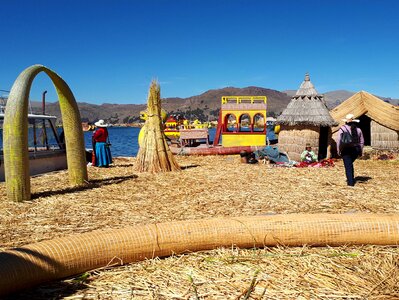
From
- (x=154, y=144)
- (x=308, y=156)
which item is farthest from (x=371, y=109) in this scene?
(x=154, y=144)

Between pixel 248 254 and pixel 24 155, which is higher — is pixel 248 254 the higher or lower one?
the lower one

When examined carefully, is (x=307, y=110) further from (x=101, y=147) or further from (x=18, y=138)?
(x=18, y=138)

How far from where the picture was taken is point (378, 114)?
50.9 ft

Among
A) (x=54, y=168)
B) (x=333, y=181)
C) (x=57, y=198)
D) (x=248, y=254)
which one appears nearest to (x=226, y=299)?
(x=248, y=254)

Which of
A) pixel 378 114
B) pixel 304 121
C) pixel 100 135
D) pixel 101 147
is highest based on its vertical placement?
pixel 378 114

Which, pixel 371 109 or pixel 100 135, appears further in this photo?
pixel 371 109

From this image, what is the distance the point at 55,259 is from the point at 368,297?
2.60m

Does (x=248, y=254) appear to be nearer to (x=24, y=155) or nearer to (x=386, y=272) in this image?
(x=386, y=272)

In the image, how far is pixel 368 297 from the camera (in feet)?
10.1

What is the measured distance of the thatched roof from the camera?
49.8 ft

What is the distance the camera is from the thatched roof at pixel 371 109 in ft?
49.8

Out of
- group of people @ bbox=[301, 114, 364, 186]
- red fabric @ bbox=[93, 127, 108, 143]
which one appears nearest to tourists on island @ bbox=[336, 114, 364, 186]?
group of people @ bbox=[301, 114, 364, 186]

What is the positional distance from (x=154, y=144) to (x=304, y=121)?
5685mm

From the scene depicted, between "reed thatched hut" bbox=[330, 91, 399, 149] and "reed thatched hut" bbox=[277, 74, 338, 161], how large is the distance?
7.14 feet
